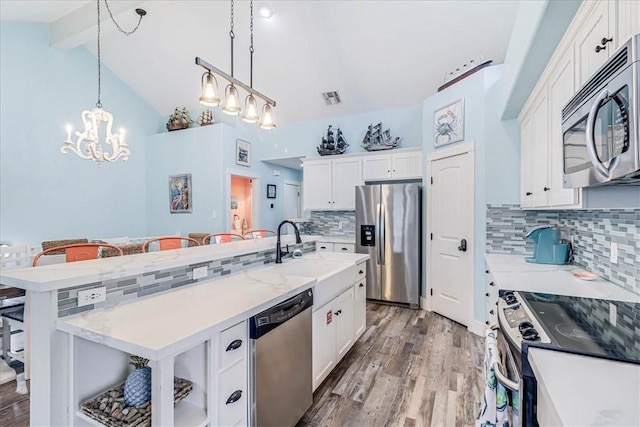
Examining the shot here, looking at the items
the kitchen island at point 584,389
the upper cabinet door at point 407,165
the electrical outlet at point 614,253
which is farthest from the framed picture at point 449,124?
the kitchen island at point 584,389

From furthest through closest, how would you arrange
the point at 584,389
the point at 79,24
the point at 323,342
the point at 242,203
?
the point at 242,203 < the point at 79,24 < the point at 323,342 < the point at 584,389

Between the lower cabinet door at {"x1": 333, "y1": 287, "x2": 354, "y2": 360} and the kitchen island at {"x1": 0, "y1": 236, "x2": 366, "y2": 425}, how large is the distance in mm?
970

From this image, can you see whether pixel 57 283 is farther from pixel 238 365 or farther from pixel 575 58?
pixel 575 58

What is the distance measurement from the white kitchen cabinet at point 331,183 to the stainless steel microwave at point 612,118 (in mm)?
3542

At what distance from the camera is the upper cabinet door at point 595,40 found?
Answer: 117cm

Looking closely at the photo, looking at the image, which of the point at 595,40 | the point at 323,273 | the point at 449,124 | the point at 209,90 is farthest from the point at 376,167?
the point at 595,40

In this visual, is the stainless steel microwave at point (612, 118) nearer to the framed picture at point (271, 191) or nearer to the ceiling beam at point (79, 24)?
the ceiling beam at point (79, 24)

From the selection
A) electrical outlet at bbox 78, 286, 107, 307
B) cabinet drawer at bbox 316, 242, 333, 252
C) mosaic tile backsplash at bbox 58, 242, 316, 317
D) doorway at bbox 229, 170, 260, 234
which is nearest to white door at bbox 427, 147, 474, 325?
cabinet drawer at bbox 316, 242, 333, 252

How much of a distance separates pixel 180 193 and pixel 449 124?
4986 mm

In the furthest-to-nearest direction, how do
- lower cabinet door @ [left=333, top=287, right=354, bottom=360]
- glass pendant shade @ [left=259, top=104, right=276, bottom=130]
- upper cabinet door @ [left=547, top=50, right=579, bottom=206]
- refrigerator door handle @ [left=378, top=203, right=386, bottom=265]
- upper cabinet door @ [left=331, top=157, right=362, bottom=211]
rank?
1. upper cabinet door @ [left=331, top=157, right=362, bottom=211]
2. refrigerator door handle @ [left=378, top=203, right=386, bottom=265]
3. glass pendant shade @ [left=259, top=104, right=276, bottom=130]
4. lower cabinet door @ [left=333, top=287, right=354, bottom=360]
5. upper cabinet door @ [left=547, top=50, right=579, bottom=206]

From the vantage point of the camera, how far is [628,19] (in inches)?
41.1

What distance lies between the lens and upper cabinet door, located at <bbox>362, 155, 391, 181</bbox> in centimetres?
450

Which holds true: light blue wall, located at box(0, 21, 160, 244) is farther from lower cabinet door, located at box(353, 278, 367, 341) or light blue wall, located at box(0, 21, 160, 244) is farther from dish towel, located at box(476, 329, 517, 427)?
dish towel, located at box(476, 329, 517, 427)

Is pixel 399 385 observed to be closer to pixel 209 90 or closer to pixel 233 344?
pixel 233 344
